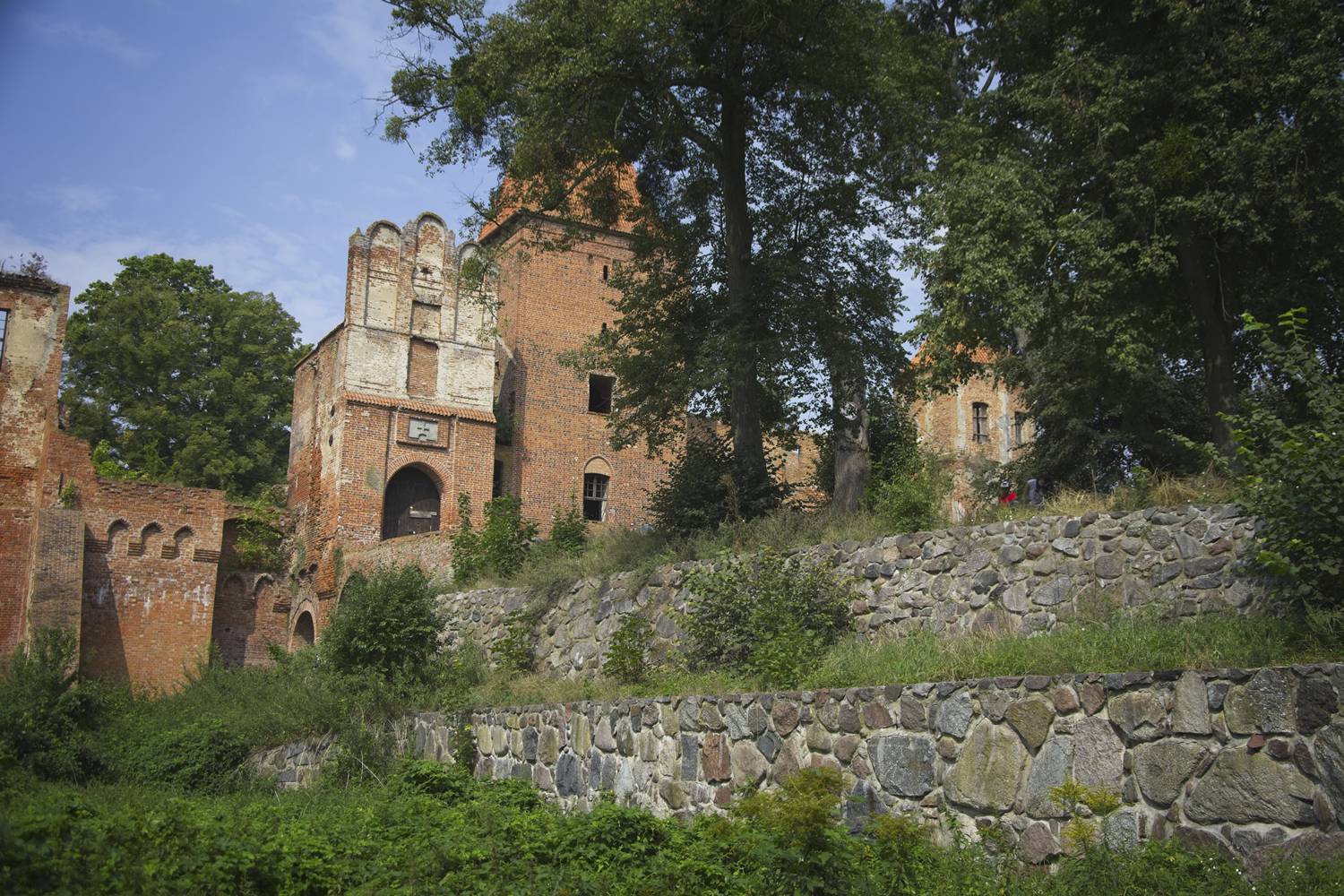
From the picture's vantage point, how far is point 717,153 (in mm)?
19078

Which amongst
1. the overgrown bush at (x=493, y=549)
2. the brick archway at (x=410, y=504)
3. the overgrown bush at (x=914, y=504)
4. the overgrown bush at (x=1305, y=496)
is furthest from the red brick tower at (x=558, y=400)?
the overgrown bush at (x=1305, y=496)

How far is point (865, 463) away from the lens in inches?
743

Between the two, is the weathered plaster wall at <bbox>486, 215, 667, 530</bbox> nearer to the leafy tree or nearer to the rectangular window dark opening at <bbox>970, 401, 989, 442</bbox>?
the leafy tree

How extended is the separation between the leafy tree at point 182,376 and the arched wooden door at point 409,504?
858 centimetres

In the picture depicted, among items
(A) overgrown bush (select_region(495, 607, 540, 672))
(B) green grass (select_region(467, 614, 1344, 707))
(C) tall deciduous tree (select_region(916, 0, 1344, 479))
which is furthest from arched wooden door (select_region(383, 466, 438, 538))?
(B) green grass (select_region(467, 614, 1344, 707))

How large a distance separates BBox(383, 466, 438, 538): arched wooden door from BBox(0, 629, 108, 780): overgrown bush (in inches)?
361

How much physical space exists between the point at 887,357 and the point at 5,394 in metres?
22.0

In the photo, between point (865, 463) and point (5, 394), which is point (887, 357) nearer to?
point (865, 463)

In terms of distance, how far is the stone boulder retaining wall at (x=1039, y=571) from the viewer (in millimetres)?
9555

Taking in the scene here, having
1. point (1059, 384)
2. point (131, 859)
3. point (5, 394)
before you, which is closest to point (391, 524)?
point (5, 394)

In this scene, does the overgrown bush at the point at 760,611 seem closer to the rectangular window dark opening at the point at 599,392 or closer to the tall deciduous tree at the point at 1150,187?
the tall deciduous tree at the point at 1150,187

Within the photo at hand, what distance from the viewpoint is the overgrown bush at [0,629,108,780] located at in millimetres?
16219

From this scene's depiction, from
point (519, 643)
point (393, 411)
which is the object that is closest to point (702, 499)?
point (519, 643)

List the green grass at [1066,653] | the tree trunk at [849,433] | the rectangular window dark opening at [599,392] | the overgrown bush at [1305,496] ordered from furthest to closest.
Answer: the rectangular window dark opening at [599,392] < the tree trunk at [849,433] < the overgrown bush at [1305,496] < the green grass at [1066,653]
